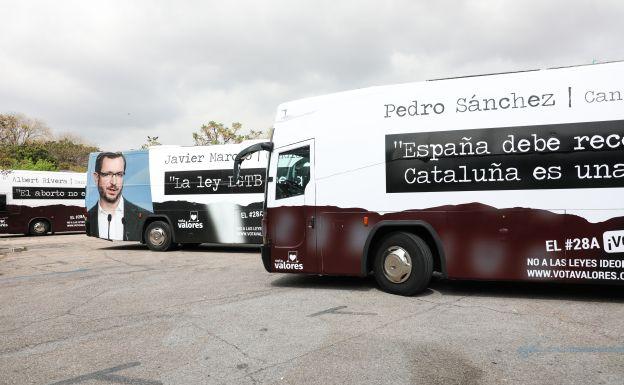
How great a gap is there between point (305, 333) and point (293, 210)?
2820 millimetres

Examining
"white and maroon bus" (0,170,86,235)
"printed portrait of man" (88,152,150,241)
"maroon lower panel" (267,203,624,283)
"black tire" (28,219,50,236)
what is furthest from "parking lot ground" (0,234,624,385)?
"black tire" (28,219,50,236)

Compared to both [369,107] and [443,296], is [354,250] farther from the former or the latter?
[369,107]

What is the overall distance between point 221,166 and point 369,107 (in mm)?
7520

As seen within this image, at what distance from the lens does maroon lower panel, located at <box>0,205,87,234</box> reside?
22375mm

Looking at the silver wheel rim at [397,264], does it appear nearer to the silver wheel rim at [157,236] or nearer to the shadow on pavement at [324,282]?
the shadow on pavement at [324,282]

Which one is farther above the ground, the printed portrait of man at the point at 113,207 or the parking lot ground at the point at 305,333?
the printed portrait of man at the point at 113,207

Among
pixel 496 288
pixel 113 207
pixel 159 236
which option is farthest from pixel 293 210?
pixel 113 207

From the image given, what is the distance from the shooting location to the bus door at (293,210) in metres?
7.42

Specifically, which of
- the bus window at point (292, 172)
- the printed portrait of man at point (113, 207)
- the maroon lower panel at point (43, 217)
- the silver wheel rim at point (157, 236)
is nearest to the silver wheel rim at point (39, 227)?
the maroon lower panel at point (43, 217)

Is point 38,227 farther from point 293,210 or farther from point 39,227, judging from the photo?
point 293,210

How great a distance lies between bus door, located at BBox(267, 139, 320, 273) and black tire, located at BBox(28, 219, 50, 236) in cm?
2046

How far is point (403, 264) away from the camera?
6816 mm

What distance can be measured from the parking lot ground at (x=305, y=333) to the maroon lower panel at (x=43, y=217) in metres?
16.4

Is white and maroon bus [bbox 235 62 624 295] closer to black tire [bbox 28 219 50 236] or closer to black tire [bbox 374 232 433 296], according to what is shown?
black tire [bbox 374 232 433 296]
